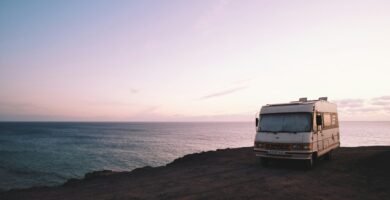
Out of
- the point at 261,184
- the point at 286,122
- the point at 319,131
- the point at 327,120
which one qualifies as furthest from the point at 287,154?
the point at 327,120

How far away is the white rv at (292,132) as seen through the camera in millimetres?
14234

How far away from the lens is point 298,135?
14336 millimetres

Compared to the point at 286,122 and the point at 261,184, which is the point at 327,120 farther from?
the point at 261,184

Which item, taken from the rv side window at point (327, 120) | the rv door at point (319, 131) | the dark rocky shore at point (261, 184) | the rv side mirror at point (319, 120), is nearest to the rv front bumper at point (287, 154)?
the dark rocky shore at point (261, 184)

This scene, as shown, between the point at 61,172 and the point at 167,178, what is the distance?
81.1ft

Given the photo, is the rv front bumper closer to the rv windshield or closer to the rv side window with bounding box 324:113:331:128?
the rv windshield

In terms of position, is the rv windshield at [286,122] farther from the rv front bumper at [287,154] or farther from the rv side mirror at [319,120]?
the rv front bumper at [287,154]

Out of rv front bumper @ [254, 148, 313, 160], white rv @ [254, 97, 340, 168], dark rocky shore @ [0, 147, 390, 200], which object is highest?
white rv @ [254, 97, 340, 168]

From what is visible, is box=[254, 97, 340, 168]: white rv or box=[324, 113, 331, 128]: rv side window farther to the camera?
box=[324, 113, 331, 128]: rv side window

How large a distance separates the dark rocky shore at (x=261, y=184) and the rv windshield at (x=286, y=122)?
2.07 metres

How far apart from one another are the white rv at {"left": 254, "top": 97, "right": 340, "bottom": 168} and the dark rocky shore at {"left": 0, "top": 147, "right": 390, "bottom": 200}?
92 cm

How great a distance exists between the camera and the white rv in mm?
14234

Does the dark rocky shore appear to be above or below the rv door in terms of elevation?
below

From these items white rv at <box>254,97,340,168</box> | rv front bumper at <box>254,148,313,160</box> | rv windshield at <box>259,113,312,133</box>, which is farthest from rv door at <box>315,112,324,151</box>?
rv front bumper at <box>254,148,313,160</box>
